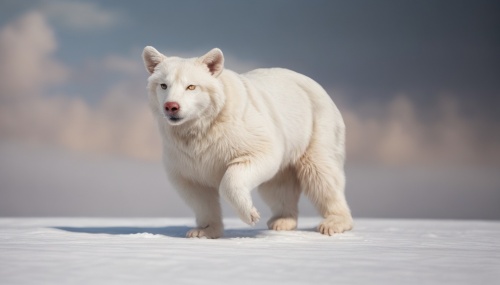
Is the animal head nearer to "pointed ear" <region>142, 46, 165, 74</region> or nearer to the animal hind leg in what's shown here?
"pointed ear" <region>142, 46, 165, 74</region>

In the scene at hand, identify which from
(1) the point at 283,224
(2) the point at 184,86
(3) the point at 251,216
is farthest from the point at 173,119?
(1) the point at 283,224

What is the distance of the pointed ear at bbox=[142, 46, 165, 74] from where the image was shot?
5832mm

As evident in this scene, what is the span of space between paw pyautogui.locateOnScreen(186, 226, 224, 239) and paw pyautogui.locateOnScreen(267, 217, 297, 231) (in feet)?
3.60

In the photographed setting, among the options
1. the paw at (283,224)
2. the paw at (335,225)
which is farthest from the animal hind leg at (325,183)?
the paw at (283,224)

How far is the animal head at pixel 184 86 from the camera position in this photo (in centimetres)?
539

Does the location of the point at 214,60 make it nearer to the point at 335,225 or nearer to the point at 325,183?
the point at 325,183

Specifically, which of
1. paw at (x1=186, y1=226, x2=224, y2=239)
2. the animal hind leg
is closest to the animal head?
paw at (x1=186, y1=226, x2=224, y2=239)

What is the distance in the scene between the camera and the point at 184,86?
550 centimetres

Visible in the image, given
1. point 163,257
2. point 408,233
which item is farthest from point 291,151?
point 163,257

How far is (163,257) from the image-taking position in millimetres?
3934

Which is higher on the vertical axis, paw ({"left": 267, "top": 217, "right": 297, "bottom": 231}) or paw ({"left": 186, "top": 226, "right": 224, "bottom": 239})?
paw ({"left": 267, "top": 217, "right": 297, "bottom": 231})

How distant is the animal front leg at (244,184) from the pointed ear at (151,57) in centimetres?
123

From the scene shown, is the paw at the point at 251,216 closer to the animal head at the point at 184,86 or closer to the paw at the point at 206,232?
the paw at the point at 206,232

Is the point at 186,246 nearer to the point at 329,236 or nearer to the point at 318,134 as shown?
the point at 329,236
